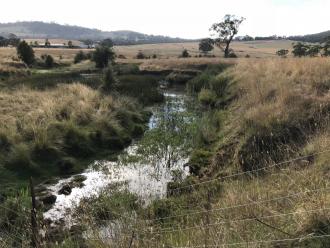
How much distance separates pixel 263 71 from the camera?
74.5 feet

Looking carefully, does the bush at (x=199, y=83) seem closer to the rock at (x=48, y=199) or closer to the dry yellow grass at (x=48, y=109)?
the dry yellow grass at (x=48, y=109)

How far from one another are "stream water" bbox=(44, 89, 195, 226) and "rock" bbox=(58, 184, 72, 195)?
10 centimetres

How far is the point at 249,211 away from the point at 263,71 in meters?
16.6

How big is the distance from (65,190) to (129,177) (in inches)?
83.7

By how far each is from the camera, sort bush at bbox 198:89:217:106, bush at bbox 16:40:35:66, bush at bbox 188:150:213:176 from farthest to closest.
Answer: bush at bbox 16:40:35:66 → bush at bbox 198:89:217:106 → bush at bbox 188:150:213:176

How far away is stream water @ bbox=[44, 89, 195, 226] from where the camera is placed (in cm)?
1194

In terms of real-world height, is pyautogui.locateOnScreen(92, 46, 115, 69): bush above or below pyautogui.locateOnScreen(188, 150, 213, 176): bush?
above

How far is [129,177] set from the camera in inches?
573

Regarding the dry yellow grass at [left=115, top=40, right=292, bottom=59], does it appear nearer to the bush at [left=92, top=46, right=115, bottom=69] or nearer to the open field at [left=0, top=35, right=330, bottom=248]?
the bush at [left=92, top=46, right=115, bottom=69]

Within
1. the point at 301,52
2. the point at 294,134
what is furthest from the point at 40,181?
the point at 301,52

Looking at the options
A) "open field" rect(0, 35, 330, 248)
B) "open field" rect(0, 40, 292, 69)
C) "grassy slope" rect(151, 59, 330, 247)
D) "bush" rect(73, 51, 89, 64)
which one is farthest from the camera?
"bush" rect(73, 51, 89, 64)

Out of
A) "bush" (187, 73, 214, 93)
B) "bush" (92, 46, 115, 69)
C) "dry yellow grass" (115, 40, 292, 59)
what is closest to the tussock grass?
"bush" (187, 73, 214, 93)

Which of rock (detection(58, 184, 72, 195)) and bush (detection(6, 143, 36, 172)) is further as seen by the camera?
bush (detection(6, 143, 36, 172))

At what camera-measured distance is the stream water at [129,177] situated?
39.2 ft
